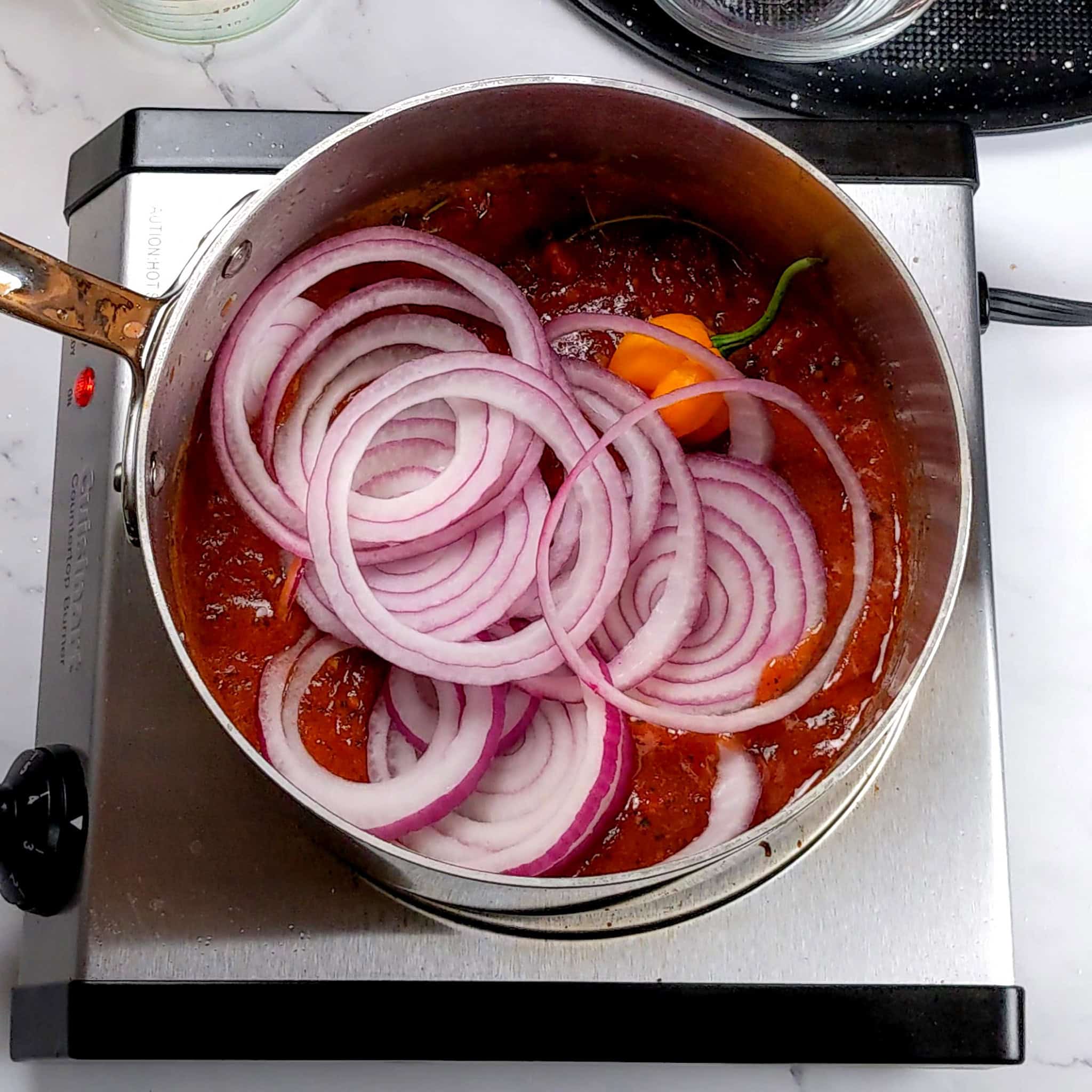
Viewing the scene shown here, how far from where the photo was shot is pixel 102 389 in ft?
3.00

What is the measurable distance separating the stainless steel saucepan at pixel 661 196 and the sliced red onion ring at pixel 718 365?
99 mm

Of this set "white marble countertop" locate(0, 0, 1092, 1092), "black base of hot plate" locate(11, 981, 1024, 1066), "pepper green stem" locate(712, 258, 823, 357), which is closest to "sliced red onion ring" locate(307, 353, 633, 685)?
"pepper green stem" locate(712, 258, 823, 357)

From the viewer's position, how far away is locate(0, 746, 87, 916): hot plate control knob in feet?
A: 2.69

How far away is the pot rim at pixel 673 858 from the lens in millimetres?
685

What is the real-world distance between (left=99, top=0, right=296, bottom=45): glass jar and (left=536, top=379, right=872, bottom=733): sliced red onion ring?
0.57 m

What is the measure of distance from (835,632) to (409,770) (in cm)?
30

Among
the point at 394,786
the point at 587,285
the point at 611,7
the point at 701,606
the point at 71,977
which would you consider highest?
the point at 611,7

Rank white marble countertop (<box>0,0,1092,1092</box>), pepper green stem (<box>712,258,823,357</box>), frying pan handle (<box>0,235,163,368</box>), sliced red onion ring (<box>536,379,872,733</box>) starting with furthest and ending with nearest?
1. white marble countertop (<box>0,0,1092,1092</box>)
2. pepper green stem (<box>712,258,823,357</box>)
3. sliced red onion ring (<box>536,379,872,733</box>)
4. frying pan handle (<box>0,235,163,368</box>)

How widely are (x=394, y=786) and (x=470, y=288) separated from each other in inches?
13.4

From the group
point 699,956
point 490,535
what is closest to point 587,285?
point 490,535

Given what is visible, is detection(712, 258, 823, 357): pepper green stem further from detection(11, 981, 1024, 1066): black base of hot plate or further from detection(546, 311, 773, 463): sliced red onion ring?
detection(11, 981, 1024, 1066): black base of hot plate

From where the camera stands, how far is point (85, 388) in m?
0.93

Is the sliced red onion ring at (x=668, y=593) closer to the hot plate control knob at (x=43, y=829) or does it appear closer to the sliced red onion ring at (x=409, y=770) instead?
the sliced red onion ring at (x=409, y=770)

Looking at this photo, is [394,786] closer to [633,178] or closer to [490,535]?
[490,535]
